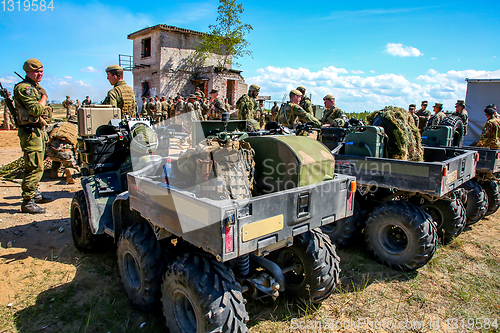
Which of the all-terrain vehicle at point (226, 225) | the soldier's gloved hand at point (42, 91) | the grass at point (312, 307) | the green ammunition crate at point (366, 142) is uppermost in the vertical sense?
the soldier's gloved hand at point (42, 91)

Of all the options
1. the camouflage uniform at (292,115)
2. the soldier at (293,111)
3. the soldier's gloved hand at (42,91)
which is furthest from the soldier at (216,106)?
the soldier's gloved hand at (42,91)

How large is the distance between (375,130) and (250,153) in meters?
2.54

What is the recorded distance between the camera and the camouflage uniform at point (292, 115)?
668cm

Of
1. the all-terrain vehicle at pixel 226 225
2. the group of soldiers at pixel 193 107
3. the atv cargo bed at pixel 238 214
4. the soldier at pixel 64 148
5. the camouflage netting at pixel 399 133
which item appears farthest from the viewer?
the group of soldiers at pixel 193 107

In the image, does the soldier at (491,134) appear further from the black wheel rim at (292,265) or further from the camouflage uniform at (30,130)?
the camouflage uniform at (30,130)

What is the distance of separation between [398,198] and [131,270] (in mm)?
3661

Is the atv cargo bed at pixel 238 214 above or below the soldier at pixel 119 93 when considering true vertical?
below

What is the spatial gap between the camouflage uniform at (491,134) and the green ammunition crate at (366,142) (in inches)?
195

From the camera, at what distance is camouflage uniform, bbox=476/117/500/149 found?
7.80 metres

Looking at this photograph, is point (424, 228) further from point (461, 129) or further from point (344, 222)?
point (461, 129)

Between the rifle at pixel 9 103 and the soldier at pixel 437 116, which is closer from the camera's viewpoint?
the rifle at pixel 9 103

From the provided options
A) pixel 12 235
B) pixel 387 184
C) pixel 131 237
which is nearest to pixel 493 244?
pixel 387 184

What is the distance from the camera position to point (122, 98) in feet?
18.6

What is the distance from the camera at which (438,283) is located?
381 centimetres
